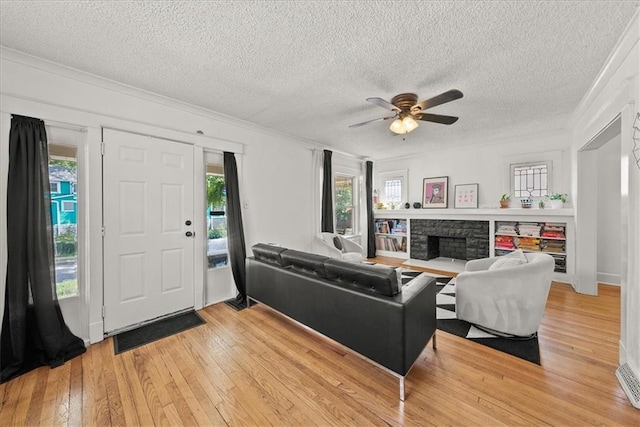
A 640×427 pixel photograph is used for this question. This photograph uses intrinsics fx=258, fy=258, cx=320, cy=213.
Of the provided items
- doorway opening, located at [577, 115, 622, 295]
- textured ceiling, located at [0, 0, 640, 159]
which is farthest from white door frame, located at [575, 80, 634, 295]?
textured ceiling, located at [0, 0, 640, 159]

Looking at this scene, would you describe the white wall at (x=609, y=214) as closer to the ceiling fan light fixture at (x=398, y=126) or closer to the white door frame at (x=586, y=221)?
the white door frame at (x=586, y=221)

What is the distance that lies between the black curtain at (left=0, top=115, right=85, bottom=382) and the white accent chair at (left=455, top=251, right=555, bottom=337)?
148 inches

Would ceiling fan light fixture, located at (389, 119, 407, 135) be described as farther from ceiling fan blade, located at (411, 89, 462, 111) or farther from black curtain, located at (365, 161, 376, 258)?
black curtain, located at (365, 161, 376, 258)

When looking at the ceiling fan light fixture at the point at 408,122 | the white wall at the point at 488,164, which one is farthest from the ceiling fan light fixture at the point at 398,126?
the white wall at the point at 488,164

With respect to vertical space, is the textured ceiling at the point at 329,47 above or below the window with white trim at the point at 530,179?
above

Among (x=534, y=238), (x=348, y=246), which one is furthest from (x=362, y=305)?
(x=534, y=238)

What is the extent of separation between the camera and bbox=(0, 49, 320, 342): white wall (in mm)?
2127

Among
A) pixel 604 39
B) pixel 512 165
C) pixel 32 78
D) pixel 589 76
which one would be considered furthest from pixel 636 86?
pixel 32 78

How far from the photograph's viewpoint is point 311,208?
4.84 meters

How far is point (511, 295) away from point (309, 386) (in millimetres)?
2012

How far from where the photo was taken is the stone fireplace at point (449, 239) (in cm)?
470

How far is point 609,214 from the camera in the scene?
3955 mm

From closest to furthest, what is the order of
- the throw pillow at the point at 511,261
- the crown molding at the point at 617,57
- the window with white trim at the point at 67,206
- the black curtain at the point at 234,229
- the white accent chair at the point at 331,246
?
the crown molding at the point at 617,57
the window with white trim at the point at 67,206
the throw pillow at the point at 511,261
the black curtain at the point at 234,229
the white accent chair at the point at 331,246

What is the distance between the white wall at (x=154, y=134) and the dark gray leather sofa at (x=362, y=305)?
1501 millimetres
